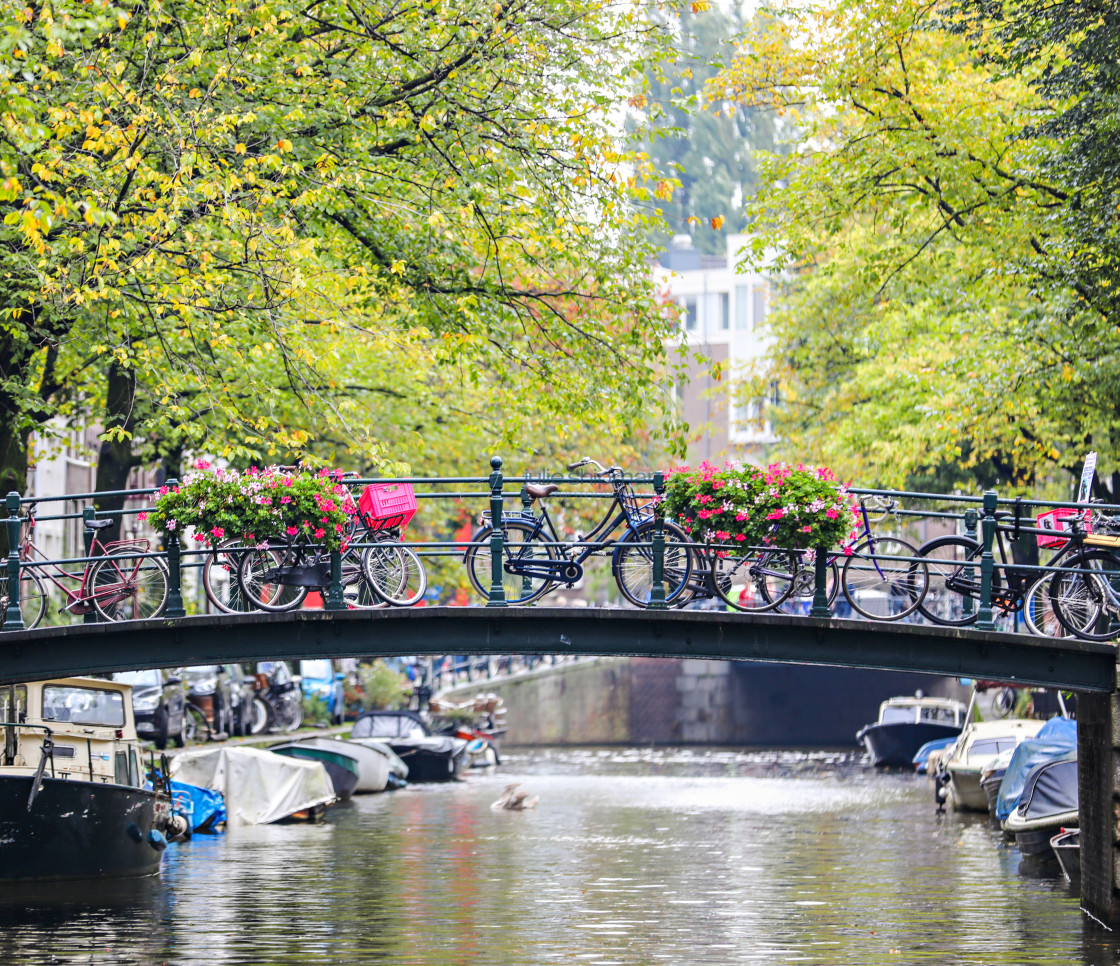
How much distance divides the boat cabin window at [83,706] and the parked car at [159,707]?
256 inches

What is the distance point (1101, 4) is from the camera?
60.5ft

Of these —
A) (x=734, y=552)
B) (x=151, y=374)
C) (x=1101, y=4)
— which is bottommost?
(x=734, y=552)

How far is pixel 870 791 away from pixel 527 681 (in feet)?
65.3

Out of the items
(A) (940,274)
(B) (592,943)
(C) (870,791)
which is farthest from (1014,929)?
(C) (870,791)

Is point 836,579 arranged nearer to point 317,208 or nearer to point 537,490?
point 537,490

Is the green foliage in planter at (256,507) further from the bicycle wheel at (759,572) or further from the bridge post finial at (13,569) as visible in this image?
the bicycle wheel at (759,572)

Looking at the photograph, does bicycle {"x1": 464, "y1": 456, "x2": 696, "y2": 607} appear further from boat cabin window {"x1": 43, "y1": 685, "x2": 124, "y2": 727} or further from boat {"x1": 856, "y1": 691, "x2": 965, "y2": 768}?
boat {"x1": 856, "y1": 691, "x2": 965, "y2": 768}

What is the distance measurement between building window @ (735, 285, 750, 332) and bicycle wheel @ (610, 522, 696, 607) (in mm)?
59374

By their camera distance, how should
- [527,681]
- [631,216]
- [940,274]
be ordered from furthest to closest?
[527,681]
[940,274]
[631,216]

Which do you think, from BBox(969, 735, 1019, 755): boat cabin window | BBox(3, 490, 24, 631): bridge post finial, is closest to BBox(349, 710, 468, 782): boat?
BBox(969, 735, 1019, 755): boat cabin window

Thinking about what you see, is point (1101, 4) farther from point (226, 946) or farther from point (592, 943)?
point (226, 946)

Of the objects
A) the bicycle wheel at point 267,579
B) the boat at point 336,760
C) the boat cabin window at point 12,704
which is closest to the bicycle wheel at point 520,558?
the bicycle wheel at point 267,579

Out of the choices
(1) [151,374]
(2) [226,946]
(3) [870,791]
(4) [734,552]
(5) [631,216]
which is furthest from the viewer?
(3) [870,791]

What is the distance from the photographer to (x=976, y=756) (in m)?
30.6
